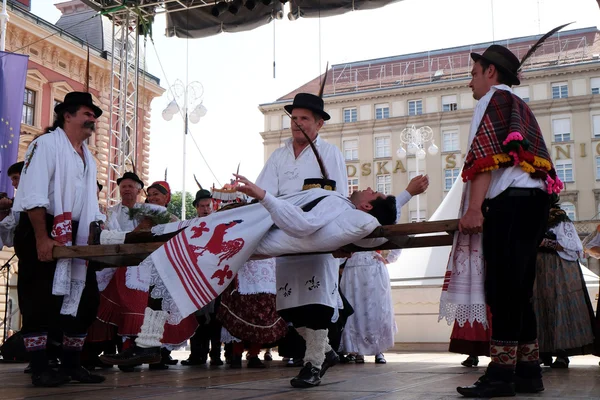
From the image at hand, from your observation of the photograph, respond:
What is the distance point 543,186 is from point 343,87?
38.6 meters

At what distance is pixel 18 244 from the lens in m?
4.06

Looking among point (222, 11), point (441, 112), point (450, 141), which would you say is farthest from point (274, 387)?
point (450, 141)

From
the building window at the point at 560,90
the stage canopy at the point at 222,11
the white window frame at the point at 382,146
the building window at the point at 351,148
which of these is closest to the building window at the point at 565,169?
the building window at the point at 560,90

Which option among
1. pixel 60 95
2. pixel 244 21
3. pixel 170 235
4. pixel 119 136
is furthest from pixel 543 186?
pixel 60 95

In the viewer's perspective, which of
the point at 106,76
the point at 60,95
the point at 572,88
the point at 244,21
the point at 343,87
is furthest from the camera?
the point at 343,87

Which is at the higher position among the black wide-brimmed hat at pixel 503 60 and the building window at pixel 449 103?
the building window at pixel 449 103

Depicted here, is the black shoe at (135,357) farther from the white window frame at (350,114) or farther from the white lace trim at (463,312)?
the white window frame at (350,114)

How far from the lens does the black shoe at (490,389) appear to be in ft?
10.2

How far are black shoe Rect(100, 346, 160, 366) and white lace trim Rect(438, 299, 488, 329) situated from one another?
1.47 m

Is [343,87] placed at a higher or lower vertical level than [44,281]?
higher

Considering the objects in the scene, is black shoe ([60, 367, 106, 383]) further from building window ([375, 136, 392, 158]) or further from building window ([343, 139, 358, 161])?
building window ([343, 139, 358, 161])

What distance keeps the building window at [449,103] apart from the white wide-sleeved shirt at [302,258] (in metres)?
34.9

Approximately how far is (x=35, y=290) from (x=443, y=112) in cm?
3584

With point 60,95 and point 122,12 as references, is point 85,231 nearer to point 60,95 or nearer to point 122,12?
point 122,12
